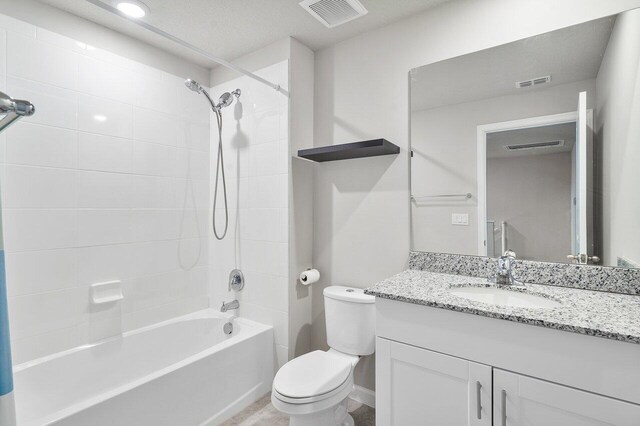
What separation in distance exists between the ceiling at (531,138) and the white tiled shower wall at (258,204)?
125 centimetres

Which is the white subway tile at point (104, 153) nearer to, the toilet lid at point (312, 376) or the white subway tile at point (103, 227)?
the white subway tile at point (103, 227)

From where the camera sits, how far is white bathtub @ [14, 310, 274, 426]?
58.3 inches

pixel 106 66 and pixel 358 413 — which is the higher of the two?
pixel 106 66

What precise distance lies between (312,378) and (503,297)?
3.30ft

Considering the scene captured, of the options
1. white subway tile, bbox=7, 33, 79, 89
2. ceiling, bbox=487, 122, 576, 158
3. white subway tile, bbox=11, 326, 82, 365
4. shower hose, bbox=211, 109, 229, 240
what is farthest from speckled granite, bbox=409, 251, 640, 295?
white subway tile, bbox=7, 33, 79, 89

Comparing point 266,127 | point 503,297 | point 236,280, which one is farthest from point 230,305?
point 503,297

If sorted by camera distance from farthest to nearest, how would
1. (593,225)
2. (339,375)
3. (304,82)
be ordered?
(304,82), (339,375), (593,225)

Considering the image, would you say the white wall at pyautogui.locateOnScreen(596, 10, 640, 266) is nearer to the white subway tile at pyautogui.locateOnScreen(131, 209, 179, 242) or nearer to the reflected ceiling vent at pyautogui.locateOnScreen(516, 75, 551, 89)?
the reflected ceiling vent at pyautogui.locateOnScreen(516, 75, 551, 89)

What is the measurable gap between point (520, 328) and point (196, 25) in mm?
2388

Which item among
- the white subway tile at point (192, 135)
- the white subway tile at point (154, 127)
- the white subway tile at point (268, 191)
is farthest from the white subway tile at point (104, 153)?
the white subway tile at point (268, 191)

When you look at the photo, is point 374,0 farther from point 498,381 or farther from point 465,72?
point 498,381

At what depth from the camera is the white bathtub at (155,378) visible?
148 centimetres

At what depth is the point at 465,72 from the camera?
5.82 ft

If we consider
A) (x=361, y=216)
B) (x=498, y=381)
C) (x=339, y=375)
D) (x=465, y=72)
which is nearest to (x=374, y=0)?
(x=465, y=72)
